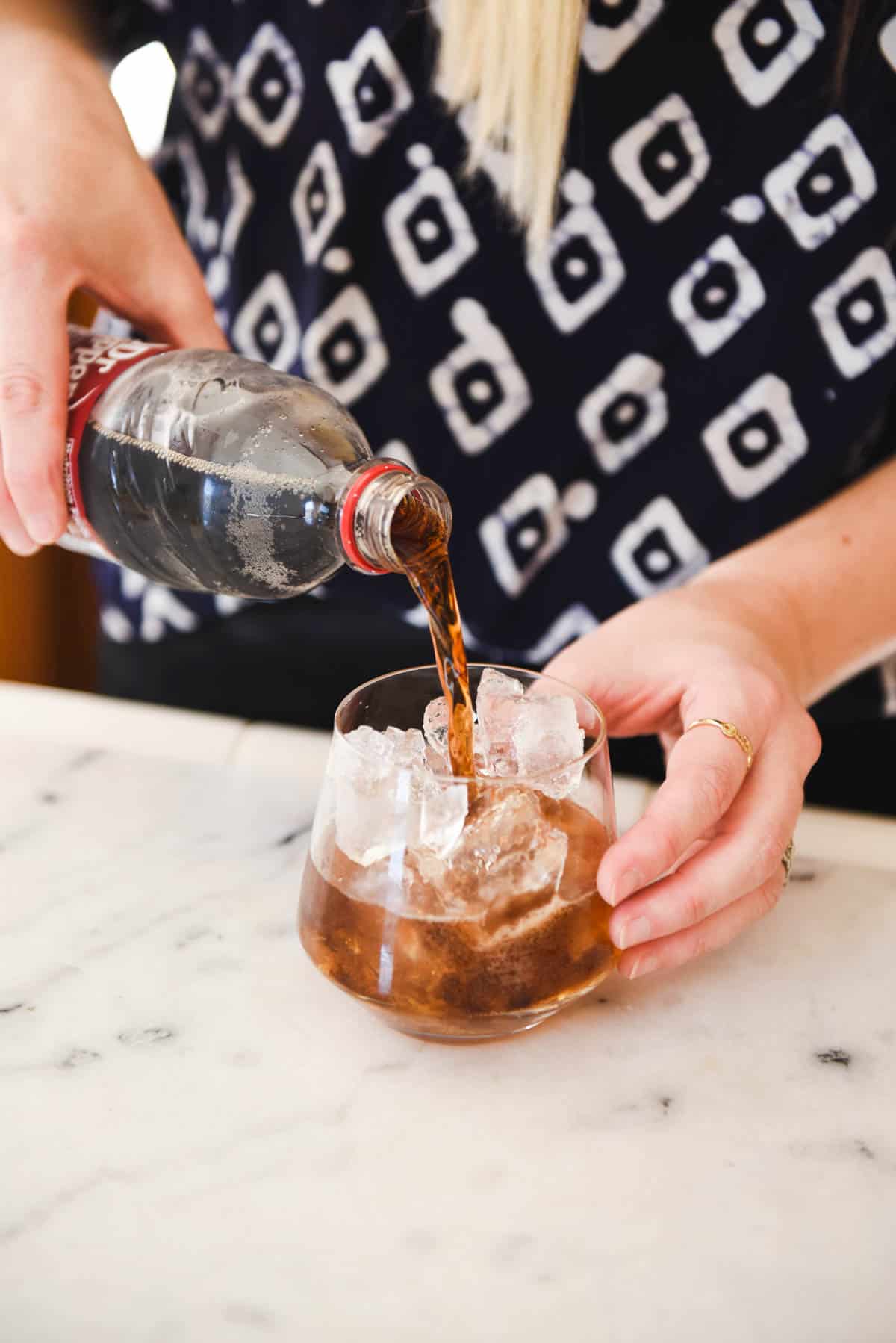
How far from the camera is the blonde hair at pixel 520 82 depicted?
106 centimetres

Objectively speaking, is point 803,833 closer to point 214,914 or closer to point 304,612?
point 214,914

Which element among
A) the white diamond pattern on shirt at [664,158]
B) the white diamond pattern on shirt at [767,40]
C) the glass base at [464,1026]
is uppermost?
the white diamond pattern on shirt at [767,40]

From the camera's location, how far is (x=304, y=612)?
4.63ft

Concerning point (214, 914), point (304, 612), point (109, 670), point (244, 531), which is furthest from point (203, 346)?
point (109, 670)

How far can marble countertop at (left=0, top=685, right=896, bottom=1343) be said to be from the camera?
0.65 m

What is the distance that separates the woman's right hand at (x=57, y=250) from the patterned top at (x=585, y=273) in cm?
18

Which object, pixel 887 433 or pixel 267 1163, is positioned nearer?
pixel 267 1163

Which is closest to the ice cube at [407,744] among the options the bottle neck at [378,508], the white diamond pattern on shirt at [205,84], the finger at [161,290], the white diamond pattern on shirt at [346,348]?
the bottle neck at [378,508]

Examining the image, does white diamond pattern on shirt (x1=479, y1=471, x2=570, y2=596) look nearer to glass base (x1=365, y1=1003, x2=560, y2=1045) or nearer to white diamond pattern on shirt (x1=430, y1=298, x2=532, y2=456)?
white diamond pattern on shirt (x1=430, y1=298, x2=532, y2=456)

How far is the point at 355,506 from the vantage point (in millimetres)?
775

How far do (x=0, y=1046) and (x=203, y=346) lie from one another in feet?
2.02

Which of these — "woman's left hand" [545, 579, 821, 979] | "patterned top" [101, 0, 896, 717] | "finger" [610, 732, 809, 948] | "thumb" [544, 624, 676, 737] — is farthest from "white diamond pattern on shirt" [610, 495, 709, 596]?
"finger" [610, 732, 809, 948]

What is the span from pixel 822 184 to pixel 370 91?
0.45 metres

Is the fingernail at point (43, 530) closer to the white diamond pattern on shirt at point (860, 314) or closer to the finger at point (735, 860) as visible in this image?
the finger at point (735, 860)
